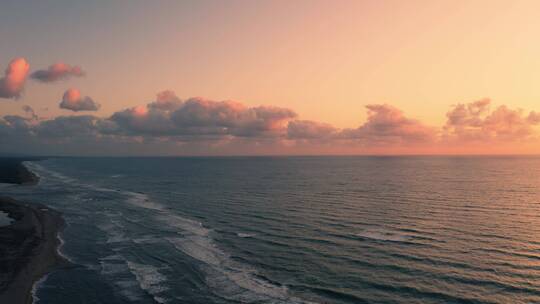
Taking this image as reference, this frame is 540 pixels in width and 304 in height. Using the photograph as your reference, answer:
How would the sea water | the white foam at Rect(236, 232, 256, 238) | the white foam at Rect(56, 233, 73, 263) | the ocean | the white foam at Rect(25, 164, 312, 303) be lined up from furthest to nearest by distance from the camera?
the sea water → the white foam at Rect(236, 232, 256, 238) → the white foam at Rect(56, 233, 73, 263) → the ocean → the white foam at Rect(25, 164, 312, 303)

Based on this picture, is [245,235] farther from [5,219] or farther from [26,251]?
[5,219]

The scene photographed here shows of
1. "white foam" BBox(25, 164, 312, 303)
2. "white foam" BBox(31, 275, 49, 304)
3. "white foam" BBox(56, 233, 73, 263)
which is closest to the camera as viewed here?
"white foam" BBox(31, 275, 49, 304)

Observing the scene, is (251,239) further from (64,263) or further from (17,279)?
(17,279)

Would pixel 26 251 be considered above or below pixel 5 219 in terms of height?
below

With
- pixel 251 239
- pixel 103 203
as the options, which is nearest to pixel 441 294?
pixel 251 239

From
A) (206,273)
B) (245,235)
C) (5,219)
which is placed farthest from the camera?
(5,219)

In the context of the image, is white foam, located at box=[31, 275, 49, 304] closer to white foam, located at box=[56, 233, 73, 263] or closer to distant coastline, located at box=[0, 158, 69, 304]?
distant coastline, located at box=[0, 158, 69, 304]

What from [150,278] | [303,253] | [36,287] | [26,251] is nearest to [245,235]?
[303,253]

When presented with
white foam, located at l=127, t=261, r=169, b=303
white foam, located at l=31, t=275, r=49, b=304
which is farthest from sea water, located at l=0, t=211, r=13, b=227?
white foam, located at l=127, t=261, r=169, b=303

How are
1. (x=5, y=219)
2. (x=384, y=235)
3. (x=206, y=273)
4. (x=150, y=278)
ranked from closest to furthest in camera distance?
(x=150, y=278)
(x=206, y=273)
(x=384, y=235)
(x=5, y=219)
